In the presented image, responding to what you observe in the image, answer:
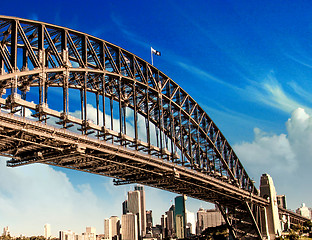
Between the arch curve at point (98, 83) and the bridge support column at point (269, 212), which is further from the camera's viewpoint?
the bridge support column at point (269, 212)

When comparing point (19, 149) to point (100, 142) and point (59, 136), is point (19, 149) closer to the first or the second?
point (59, 136)

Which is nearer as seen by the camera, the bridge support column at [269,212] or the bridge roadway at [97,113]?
the bridge roadway at [97,113]

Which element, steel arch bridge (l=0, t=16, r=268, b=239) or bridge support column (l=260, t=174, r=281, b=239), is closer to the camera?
steel arch bridge (l=0, t=16, r=268, b=239)

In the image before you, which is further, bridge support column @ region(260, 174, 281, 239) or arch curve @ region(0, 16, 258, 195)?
bridge support column @ region(260, 174, 281, 239)

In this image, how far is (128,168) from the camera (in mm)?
60500

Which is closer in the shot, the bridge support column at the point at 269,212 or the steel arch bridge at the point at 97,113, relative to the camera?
the steel arch bridge at the point at 97,113

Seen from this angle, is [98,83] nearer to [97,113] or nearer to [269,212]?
[97,113]

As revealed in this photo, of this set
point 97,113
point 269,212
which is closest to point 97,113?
point 97,113

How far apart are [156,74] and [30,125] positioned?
33540 mm

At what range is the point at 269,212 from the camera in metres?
116

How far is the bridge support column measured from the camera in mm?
113562

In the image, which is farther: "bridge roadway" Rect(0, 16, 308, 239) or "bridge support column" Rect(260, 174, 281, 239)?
"bridge support column" Rect(260, 174, 281, 239)

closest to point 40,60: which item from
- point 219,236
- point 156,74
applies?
point 156,74

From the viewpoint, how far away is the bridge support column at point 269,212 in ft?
373
